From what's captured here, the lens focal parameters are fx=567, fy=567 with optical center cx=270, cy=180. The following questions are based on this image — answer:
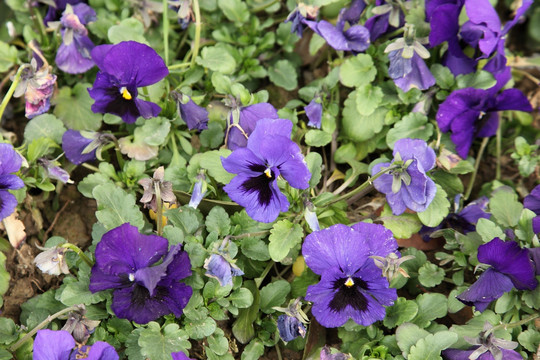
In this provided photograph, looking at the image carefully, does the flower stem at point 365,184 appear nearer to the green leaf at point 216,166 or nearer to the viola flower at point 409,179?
the viola flower at point 409,179

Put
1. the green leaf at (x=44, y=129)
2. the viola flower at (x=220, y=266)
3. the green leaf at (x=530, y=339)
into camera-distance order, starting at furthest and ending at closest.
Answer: the green leaf at (x=44, y=129), the green leaf at (x=530, y=339), the viola flower at (x=220, y=266)

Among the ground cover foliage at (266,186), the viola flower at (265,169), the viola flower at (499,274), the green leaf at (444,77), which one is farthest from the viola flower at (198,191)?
the green leaf at (444,77)

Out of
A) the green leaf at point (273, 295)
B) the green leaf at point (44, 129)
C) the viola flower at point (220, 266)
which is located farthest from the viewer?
the green leaf at point (44, 129)

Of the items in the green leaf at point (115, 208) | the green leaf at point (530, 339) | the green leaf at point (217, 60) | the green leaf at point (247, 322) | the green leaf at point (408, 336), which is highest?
the green leaf at point (217, 60)

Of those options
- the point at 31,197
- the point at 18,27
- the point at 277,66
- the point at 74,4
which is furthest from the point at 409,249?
the point at 18,27

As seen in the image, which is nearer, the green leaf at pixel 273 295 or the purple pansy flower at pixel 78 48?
the green leaf at pixel 273 295

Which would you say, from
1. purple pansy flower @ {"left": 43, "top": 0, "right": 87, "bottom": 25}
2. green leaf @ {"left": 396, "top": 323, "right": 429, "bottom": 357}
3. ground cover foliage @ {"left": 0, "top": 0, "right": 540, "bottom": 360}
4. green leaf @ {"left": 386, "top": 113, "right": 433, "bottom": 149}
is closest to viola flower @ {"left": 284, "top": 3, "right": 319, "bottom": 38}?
ground cover foliage @ {"left": 0, "top": 0, "right": 540, "bottom": 360}

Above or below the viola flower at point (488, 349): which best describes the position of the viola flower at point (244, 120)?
above

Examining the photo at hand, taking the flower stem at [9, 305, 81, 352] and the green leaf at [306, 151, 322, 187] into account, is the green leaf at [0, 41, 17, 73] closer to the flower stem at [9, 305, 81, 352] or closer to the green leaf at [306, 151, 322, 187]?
the flower stem at [9, 305, 81, 352]

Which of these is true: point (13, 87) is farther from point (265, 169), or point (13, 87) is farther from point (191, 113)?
point (265, 169)
